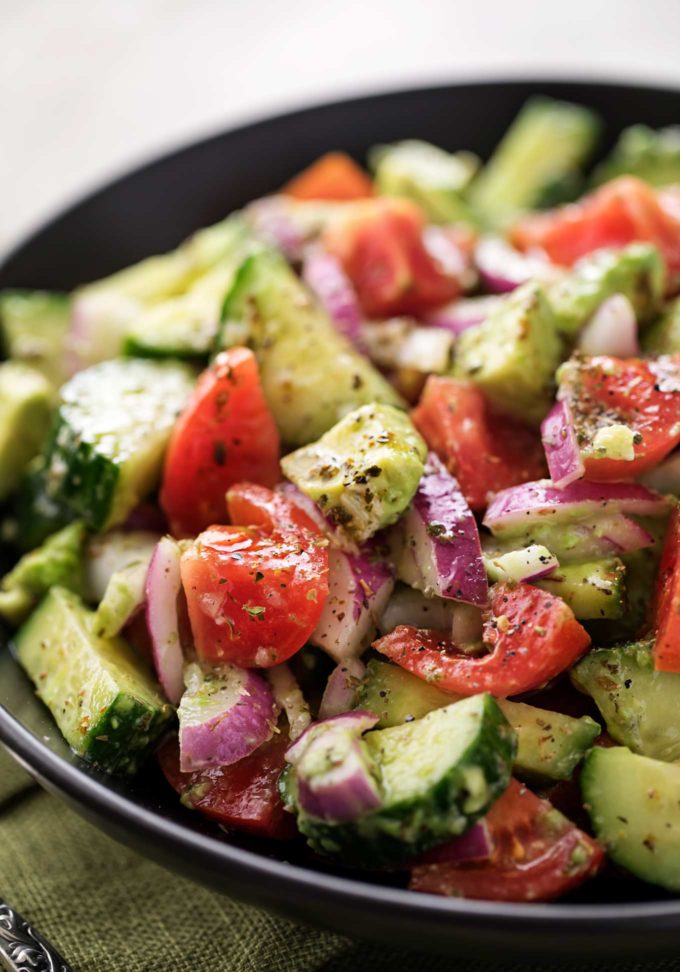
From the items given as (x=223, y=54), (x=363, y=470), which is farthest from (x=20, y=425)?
(x=223, y=54)

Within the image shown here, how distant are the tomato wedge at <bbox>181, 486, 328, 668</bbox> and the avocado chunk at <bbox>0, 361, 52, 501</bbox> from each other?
99 centimetres

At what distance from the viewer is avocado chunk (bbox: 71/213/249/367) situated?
3.00 meters

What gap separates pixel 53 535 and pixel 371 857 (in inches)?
54.8

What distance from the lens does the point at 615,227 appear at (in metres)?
3.21

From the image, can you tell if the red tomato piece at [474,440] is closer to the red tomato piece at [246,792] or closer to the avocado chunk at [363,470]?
the avocado chunk at [363,470]

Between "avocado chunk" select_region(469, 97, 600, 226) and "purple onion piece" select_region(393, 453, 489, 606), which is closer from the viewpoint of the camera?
"purple onion piece" select_region(393, 453, 489, 606)

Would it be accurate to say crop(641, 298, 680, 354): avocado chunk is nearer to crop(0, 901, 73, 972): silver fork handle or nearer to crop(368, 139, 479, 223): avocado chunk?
crop(368, 139, 479, 223): avocado chunk

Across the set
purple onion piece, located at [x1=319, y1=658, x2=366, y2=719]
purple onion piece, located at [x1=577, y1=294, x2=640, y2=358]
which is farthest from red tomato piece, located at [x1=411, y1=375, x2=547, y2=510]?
purple onion piece, located at [x1=319, y1=658, x2=366, y2=719]

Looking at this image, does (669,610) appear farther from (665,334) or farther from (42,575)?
(42,575)

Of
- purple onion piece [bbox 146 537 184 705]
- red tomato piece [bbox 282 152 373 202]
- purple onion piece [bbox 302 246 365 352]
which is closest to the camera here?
purple onion piece [bbox 146 537 184 705]

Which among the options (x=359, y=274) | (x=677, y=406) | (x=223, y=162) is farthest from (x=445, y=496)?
(x=223, y=162)

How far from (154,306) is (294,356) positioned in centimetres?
84

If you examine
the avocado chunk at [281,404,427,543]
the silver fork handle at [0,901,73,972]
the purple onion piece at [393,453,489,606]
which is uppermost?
the avocado chunk at [281,404,427,543]

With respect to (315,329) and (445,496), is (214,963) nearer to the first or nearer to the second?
(445,496)
